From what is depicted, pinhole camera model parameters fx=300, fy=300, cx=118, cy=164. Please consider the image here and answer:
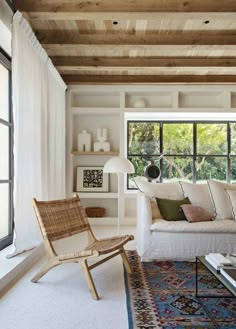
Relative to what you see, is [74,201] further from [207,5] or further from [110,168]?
[207,5]

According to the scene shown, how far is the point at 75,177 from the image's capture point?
19.1 ft

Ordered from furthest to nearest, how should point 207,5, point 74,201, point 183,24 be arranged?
point 183,24
point 74,201
point 207,5

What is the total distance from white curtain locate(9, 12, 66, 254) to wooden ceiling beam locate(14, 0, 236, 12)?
0.21 meters

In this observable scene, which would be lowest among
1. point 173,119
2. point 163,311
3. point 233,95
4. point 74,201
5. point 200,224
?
point 163,311

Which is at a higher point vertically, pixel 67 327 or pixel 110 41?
pixel 110 41

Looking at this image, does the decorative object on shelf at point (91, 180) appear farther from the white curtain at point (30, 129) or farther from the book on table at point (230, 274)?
the book on table at point (230, 274)

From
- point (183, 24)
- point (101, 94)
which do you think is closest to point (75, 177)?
point (101, 94)

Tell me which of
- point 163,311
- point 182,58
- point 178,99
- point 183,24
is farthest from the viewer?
point 178,99

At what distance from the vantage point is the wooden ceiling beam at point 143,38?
377 cm

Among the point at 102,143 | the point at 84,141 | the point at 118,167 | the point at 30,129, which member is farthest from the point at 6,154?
the point at 102,143

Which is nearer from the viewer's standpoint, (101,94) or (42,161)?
(42,161)

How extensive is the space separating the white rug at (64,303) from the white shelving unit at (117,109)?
9.13 ft

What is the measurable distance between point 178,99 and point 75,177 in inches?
98.1

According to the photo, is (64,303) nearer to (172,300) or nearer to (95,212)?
(172,300)
